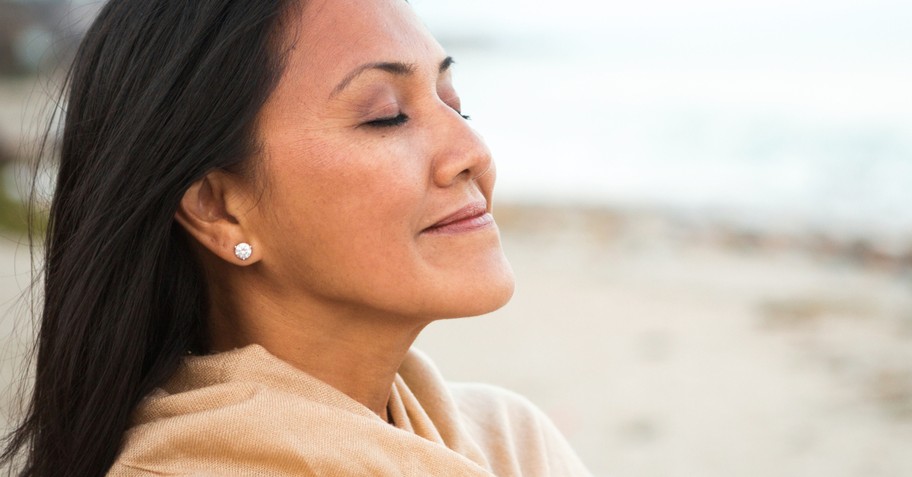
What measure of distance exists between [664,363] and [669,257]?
7.89ft

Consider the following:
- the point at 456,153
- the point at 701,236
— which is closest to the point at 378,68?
A: the point at 456,153

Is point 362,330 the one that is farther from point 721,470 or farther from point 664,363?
point 664,363

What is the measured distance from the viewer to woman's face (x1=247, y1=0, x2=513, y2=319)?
1.74 metres

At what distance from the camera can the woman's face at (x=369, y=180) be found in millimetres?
1741

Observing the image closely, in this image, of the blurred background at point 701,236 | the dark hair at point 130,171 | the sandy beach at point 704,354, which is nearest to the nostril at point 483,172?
the dark hair at point 130,171

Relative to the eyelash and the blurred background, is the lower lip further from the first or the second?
the blurred background

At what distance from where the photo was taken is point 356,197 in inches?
68.6

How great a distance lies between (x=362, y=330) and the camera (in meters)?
1.88

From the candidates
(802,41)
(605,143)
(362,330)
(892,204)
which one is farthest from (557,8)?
(362,330)

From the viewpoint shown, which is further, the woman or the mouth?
the mouth

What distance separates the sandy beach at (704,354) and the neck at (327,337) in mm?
3269

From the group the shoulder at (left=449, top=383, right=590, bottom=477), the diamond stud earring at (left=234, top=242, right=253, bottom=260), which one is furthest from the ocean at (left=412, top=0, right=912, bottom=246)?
the diamond stud earring at (left=234, top=242, right=253, bottom=260)

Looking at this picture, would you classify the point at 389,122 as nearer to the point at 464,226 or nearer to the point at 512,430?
Result: the point at 464,226

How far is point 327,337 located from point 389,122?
1.35 ft
